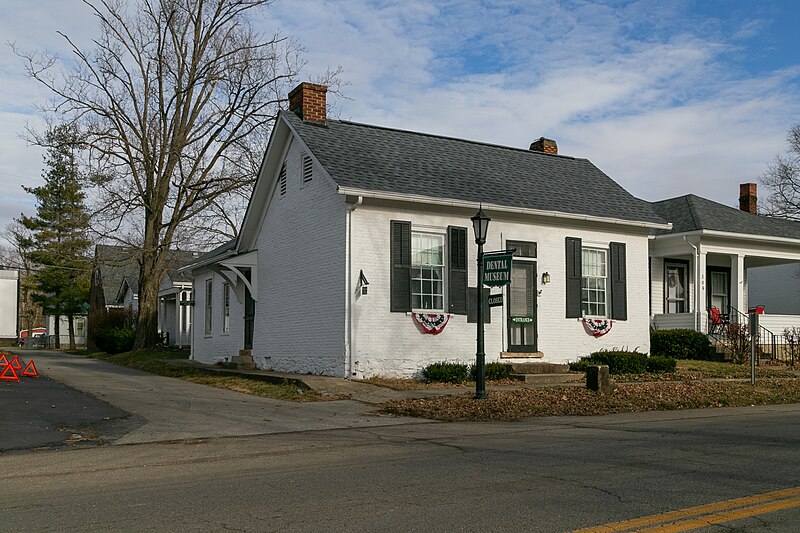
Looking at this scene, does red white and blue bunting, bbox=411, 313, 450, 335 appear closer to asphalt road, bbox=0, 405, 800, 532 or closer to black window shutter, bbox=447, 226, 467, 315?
black window shutter, bbox=447, 226, 467, 315

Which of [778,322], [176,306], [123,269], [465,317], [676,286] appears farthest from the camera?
[123,269]

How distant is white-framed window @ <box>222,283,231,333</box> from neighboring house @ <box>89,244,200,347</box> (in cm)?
448

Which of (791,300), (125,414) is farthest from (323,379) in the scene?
(791,300)

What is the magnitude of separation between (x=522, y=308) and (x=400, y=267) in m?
3.59

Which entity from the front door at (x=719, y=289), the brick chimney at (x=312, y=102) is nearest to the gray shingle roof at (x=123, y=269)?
the brick chimney at (x=312, y=102)

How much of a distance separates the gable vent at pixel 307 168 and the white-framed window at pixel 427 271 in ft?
10.7

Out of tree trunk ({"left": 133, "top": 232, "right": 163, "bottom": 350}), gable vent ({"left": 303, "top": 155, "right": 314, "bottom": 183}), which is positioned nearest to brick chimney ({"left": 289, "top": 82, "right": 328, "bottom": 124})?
gable vent ({"left": 303, "top": 155, "right": 314, "bottom": 183})

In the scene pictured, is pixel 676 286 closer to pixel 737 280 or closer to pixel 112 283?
pixel 737 280

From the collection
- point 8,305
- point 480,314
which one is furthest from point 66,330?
point 480,314

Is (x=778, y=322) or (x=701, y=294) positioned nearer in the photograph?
(x=701, y=294)

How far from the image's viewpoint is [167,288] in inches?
1560

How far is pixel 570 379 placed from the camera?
1872 centimetres

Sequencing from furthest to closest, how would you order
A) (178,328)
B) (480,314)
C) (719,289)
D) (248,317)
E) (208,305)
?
(178,328), (208,305), (719,289), (248,317), (480,314)

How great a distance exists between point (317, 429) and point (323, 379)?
559 cm
